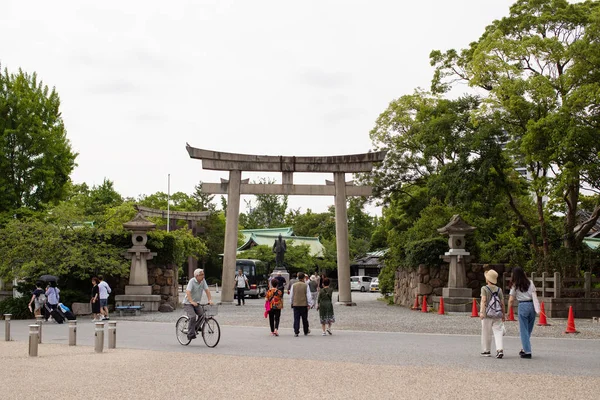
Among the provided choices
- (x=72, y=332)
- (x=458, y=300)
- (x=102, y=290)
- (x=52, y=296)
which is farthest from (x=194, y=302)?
(x=458, y=300)

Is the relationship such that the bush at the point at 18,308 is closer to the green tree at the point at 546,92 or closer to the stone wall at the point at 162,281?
the stone wall at the point at 162,281

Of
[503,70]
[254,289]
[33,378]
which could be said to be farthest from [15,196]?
[33,378]

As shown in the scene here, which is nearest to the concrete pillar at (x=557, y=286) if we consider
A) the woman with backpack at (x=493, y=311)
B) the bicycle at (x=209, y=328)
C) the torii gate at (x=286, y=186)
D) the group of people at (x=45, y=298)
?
the woman with backpack at (x=493, y=311)

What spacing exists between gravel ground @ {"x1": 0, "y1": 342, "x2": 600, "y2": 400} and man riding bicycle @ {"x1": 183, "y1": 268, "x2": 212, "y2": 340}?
218cm

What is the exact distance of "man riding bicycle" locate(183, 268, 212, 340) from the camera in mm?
14727

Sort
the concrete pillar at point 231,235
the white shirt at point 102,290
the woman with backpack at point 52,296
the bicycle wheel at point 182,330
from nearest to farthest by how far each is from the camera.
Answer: the bicycle wheel at point 182,330
the woman with backpack at point 52,296
the white shirt at point 102,290
the concrete pillar at point 231,235

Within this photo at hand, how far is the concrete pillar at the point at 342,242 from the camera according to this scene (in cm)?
3316

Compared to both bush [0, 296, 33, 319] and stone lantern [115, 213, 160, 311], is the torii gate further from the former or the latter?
bush [0, 296, 33, 319]

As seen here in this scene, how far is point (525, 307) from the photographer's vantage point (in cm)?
1277

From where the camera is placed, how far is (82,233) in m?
26.7

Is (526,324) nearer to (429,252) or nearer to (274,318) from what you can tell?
(274,318)

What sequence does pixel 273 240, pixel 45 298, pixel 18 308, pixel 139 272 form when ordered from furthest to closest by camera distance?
1. pixel 273 240
2. pixel 139 272
3. pixel 18 308
4. pixel 45 298

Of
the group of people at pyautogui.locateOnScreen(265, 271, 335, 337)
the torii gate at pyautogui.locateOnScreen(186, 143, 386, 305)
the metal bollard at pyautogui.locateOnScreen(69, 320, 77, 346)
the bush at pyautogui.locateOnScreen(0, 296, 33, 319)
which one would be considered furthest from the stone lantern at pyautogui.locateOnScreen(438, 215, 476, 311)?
the metal bollard at pyautogui.locateOnScreen(69, 320, 77, 346)

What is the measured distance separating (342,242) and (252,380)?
23.6 meters
